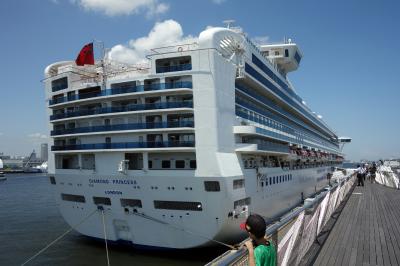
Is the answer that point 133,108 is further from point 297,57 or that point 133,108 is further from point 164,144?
point 297,57

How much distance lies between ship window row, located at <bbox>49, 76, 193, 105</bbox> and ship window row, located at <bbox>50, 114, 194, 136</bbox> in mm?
1408

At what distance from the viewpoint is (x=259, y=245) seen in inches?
148

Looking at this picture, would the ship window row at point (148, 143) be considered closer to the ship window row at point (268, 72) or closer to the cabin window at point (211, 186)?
the cabin window at point (211, 186)

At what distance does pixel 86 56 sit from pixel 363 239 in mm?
17094

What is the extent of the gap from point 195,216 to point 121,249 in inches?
219

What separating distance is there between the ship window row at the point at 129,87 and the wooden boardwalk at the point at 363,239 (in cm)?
922

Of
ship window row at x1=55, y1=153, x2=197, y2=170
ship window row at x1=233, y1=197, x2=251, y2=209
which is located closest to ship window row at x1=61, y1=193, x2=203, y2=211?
ship window row at x1=55, y1=153, x2=197, y2=170

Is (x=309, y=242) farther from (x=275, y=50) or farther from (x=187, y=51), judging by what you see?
(x=275, y=50)

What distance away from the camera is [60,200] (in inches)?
830

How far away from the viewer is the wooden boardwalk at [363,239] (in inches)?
323

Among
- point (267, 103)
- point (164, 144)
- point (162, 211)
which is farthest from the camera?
point (267, 103)

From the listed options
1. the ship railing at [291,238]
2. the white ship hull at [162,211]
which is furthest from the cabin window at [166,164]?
A: the ship railing at [291,238]

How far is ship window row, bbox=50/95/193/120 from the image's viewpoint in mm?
17797

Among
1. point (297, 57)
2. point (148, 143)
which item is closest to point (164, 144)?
point (148, 143)
